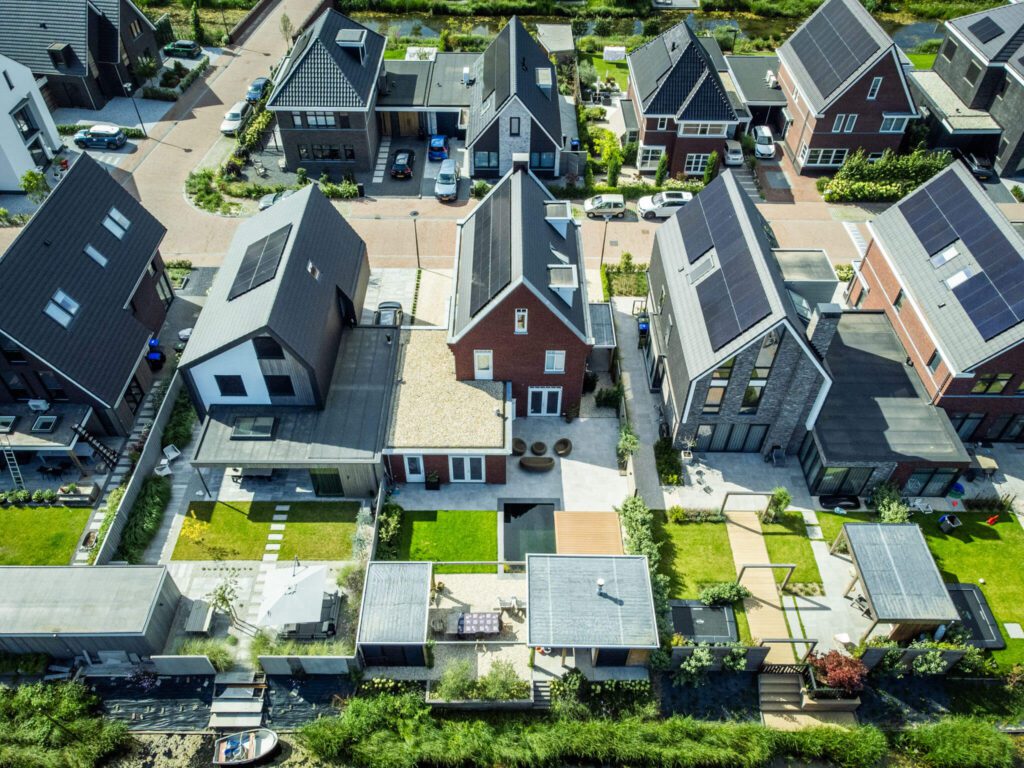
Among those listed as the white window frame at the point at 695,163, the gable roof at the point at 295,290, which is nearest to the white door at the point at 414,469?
the gable roof at the point at 295,290

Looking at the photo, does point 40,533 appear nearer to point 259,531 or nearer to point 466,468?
point 259,531

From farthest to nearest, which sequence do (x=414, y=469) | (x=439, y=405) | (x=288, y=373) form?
(x=439, y=405) < (x=414, y=469) < (x=288, y=373)

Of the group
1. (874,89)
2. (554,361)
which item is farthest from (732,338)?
(874,89)

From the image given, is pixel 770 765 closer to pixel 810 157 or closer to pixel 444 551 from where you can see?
pixel 444 551

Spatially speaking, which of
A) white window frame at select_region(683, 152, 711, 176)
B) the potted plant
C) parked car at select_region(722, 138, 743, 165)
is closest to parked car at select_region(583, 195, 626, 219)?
white window frame at select_region(683, 152, 711, 176)

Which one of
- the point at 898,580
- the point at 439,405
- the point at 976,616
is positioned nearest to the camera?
the point at 898,580

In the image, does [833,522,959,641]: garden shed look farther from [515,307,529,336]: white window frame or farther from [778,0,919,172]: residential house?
[778,0,919,172]: residential house
